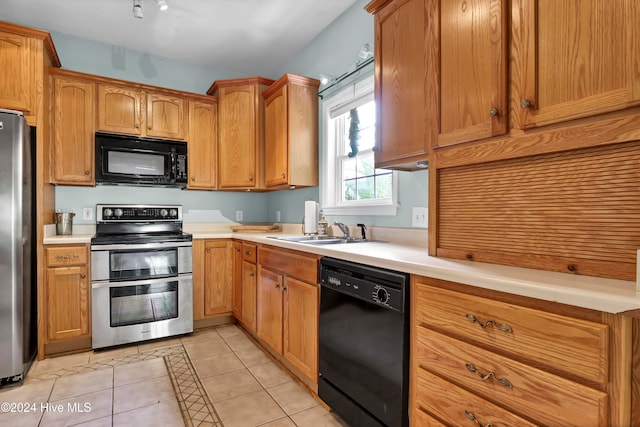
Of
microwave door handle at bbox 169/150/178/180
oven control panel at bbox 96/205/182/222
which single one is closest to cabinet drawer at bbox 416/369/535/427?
microwave door handle at bbox 169/150/178/180

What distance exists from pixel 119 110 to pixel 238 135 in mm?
1092

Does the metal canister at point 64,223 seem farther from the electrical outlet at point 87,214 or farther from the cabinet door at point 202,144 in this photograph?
the cabinet door at point 202,144

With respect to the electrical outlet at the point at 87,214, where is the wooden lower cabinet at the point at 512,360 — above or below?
below

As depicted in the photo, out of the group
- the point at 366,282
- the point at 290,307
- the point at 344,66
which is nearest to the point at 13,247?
the point at 290,307

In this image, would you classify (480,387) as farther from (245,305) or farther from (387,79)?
(245,305)

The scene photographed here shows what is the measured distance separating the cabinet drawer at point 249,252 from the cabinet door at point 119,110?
151 centimetres

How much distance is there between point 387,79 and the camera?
186 cm

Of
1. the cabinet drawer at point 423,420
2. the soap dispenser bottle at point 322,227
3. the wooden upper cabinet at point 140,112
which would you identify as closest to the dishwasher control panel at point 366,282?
the cabinet drawer at point 423,420

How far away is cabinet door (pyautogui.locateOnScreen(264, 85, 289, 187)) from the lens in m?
3.10

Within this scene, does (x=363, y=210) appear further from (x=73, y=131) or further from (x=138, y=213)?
(x=73, y=131)

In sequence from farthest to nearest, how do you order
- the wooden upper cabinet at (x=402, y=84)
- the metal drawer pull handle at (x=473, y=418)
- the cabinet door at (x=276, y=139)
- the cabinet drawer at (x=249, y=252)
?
the cabinet door at (x=276, y=139) < the cabinet drawer at (x=249, y=252) < the wooden upper cabinet at (x=402, y=84) < the metal drawer pull handle at (x=473, y=418)

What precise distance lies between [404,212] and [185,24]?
2.55 m

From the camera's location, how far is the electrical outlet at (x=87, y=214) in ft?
10.7

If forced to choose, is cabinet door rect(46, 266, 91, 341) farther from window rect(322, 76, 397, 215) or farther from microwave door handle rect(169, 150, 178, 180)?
window rect(322, 76, 397, 215)
